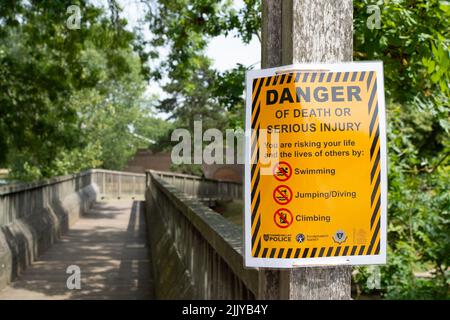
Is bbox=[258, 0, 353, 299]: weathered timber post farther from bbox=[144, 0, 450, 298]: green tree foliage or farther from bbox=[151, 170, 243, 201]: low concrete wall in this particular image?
bbox=[151, 170, 243, 201]: low concrete wall

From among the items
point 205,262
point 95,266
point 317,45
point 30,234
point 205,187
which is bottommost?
point 95,266

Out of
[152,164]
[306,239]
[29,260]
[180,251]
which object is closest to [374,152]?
[306,239]

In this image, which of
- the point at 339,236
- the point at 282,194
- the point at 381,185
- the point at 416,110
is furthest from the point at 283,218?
the point at 416,110

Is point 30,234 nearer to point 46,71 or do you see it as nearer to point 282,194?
point 46,71

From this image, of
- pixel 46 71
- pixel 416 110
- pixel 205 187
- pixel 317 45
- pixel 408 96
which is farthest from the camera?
pixel 205 187

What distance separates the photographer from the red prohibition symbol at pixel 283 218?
2.09 meters

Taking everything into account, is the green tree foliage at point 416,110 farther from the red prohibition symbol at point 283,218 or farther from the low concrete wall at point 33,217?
the low concrete wall at point 33,217

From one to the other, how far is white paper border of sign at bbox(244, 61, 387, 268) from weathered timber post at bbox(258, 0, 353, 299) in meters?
0.04

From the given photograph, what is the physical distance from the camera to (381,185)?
210 centimetres

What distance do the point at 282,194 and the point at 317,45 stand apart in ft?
1.87

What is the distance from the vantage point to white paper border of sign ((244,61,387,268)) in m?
2.07

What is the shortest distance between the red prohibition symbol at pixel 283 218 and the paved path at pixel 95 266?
656 centimetres

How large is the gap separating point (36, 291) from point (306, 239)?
732 centimetres

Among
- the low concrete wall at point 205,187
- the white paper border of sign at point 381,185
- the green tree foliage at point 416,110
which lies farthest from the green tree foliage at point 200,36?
the low concrete wall at point 205,187
